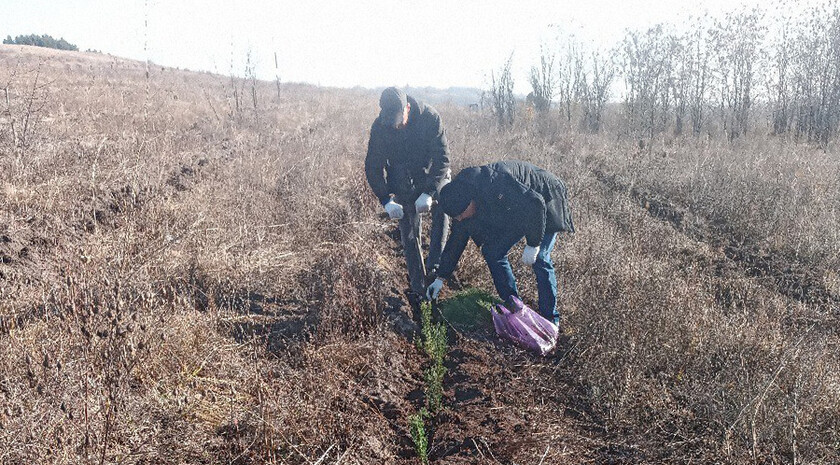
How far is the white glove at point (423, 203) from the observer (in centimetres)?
429

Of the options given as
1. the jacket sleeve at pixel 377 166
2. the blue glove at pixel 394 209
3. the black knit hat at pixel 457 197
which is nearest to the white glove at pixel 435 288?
the black knit hat at pixel 457 197

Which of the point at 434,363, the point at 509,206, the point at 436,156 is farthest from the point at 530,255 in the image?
the point at 436,156

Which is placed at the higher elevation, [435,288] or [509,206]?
[509,206]

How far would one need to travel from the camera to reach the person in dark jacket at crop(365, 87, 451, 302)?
14.7 ft

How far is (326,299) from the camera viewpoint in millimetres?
3561

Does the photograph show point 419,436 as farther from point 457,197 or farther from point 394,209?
point 394,209

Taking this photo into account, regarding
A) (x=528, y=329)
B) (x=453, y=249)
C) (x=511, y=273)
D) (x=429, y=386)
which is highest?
(x=453, y=249)

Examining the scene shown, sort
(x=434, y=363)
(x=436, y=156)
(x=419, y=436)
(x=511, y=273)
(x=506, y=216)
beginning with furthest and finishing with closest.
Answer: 1. (x=436, y=156)
2. (x=511, y=273)
3. (x=506, y=216)
4. (x=434, y=363)
5. (x=419, y=436)

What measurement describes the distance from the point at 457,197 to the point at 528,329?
1.08 m

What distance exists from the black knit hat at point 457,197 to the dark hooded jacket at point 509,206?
18mm

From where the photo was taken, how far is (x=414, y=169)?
4578 millimetres

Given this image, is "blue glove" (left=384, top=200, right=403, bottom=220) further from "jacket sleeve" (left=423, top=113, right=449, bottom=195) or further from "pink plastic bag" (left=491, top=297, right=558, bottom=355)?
"pink plastic bag" (left=491, top=297, right=558, bottom=355)

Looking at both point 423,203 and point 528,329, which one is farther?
point 423,203

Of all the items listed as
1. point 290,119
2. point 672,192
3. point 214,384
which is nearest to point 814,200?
point 672,192
